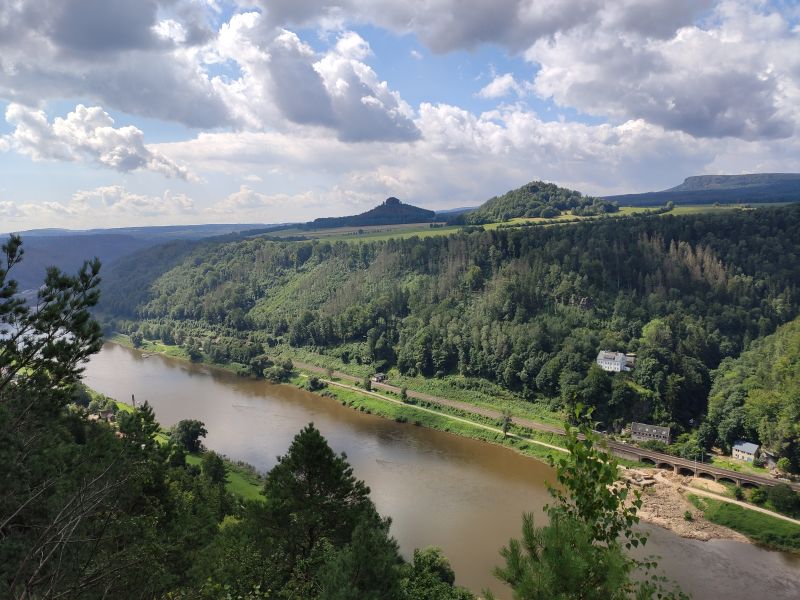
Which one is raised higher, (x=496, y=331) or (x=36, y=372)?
(x=36, y=372)

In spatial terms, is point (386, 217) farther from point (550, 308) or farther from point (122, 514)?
point (122, 514)

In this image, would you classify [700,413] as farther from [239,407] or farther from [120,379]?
[120,379]

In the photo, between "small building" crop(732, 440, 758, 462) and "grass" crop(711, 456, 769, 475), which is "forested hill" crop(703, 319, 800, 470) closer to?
"small building" crop(732, 440, 758, 462)

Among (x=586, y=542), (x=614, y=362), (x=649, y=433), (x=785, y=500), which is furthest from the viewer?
(x=614, y=362)

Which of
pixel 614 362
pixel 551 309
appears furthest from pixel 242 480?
pixel 551 309

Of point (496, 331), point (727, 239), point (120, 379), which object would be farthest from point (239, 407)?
point (727, 239)

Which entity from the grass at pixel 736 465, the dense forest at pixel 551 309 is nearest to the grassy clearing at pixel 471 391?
the dense forest at pixel 551 309
